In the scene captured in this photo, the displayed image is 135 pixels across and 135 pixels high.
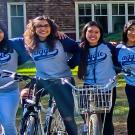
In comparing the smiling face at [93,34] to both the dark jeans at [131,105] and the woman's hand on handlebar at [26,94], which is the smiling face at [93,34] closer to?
the dark jeans at [131,105]

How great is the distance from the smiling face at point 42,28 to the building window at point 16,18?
61.1ft

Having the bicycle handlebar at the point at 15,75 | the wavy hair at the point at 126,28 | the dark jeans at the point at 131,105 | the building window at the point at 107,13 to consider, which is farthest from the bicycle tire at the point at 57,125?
the building window at the point at 107,13

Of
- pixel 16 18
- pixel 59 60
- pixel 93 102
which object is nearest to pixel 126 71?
pixel 93 102

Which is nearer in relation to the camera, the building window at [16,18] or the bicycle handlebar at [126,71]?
the bicycle handlebar at [126,71]

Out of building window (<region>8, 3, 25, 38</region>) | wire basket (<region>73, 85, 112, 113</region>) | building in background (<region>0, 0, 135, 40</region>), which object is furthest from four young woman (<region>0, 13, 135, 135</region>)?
building window (<region>8, 3, 25, 38</region>)

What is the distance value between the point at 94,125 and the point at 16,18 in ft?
64.5

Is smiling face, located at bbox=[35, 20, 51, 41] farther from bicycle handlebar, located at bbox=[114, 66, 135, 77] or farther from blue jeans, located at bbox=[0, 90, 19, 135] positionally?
bicycle handlebar, located at bbox=[114, 66, 135, 77]

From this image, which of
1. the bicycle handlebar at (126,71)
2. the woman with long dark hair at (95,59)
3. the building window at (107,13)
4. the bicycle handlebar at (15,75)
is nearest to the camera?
the bicycle handlebar at (15,75)

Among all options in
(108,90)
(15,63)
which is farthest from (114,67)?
(15,63)

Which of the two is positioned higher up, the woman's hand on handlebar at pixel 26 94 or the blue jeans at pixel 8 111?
the woman's hand on handlebar at pixel 26 94

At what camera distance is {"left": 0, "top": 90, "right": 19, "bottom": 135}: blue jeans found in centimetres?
584

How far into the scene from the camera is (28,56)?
615cm

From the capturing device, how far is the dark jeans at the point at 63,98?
19.5ft

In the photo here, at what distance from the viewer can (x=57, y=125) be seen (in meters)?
5.99
